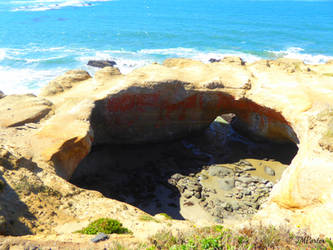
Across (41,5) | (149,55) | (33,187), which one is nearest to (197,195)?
(33,187)

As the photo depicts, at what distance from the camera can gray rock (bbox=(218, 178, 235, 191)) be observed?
42.8 feet

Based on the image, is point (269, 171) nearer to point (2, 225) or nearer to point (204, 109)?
point (204, 109)

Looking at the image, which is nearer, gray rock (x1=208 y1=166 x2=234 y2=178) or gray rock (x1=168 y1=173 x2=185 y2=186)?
gray rock (x1=168 y1=173 x2=185 y2=186)

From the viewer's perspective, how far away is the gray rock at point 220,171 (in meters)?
13.9

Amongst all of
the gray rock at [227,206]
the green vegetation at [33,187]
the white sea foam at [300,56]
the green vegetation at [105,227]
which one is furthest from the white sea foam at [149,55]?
the green vegetation at [105,227]

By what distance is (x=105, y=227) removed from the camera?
6539mm

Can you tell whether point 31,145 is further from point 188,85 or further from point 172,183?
point 188,85

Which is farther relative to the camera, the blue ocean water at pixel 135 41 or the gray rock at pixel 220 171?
the blue ocean water at pixel 135 41

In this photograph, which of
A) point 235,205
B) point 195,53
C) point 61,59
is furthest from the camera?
point 195,53

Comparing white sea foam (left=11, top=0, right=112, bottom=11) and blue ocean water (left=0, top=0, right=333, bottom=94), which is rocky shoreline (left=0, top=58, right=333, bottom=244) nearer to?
blue ocean water (left=0, top=0, right=333, bottom=94)

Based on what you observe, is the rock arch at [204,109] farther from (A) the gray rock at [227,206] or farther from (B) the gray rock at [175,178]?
(B) the gray rock at [175,178]

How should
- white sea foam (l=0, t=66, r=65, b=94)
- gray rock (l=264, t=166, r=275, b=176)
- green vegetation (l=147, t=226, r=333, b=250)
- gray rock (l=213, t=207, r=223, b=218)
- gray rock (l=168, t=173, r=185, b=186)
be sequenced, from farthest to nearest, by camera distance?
1. white sea foam (l=0, t=66, r=65, b=94)
2. gray rock (l=264, t=166, r=275, b=176)
3. gray rock (l=168, t=173, r=185, b=186)
4. gray rock (l=213, t=207, r=223, b=218)
5. green vegetation (l=147, t=226, r=333, b=250)

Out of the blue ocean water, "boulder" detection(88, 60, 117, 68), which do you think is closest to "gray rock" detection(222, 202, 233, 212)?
the blue ocean water

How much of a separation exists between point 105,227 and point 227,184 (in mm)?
8234
